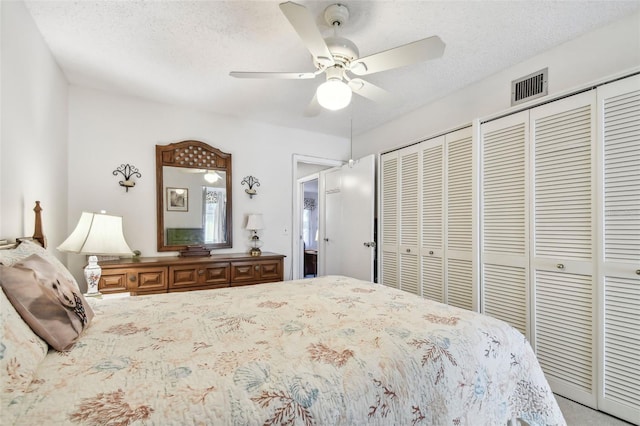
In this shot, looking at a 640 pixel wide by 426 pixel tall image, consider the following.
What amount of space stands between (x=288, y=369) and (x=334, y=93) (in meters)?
1.52

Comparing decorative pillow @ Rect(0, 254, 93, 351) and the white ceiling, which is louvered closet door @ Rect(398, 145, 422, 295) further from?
decorative pillow @ Rect(0, 254, 93, 351)

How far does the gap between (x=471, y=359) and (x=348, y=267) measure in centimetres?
281

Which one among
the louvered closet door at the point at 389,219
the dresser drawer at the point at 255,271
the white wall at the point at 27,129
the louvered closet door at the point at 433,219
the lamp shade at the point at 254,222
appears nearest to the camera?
the white wall at the point at 27,129

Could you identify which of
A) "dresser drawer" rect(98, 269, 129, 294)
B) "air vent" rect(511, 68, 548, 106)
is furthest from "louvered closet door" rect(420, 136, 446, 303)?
"dresser drawer" rect(98, 269, 129, 294)

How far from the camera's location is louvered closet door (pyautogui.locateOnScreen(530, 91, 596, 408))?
1869 mm

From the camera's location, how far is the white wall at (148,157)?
286cm

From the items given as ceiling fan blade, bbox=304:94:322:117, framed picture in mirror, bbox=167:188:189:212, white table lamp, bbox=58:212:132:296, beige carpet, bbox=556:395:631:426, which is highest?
ceiling fan blade, bbox=304:94:322:117

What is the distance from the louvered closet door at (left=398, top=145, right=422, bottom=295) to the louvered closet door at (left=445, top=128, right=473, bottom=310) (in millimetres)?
357

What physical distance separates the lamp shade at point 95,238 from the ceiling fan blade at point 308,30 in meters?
1.75

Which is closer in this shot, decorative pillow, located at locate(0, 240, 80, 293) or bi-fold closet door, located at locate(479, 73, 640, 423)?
decorative pillow, located at locate(0, 240, 80, 293)

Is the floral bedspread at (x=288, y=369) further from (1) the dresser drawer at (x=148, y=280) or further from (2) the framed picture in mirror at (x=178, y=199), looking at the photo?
(2) the framed picture in mirror at (x=178, y=199)

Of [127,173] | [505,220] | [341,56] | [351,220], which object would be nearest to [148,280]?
[127,173]

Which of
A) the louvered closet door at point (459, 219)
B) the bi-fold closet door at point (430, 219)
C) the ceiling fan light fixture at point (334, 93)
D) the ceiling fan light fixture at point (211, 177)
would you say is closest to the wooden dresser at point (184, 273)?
the ceiling fan light fixture at point (211, 177)

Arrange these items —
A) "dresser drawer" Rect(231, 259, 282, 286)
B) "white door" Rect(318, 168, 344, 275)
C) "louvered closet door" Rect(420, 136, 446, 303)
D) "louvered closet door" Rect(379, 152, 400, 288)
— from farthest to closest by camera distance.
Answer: "white door" Rect(318, 168, 344, 275), "louvered closet door" Rect(379, 152, 400, 288), "dresser drawer" Rect(231, 259, 282, 286), "louvered closet door" Rect(420, 136, 446, 303)
